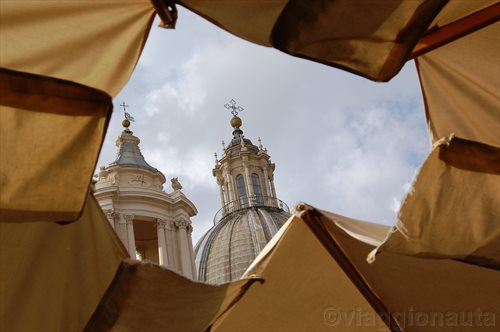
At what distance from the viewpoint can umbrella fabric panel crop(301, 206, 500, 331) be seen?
5121 mm

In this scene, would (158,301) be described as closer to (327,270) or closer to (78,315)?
(78,315)

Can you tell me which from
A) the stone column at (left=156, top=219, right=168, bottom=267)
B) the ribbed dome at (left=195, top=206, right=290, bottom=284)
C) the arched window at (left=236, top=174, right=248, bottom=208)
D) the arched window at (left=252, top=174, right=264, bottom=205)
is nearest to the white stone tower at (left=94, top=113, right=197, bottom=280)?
the stone column at (left=156, top=219, right=168, bottom=267)

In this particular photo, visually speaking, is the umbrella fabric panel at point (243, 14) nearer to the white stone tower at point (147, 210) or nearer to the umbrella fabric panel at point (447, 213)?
the umbrella fabric panel at point (447, 213)

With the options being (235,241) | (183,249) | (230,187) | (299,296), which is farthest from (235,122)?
(299,296)

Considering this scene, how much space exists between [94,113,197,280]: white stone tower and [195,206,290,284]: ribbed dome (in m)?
18.9

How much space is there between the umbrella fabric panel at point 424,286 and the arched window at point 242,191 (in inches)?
1822

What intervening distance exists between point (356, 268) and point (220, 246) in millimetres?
44880

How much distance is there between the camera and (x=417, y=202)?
3.95 metres

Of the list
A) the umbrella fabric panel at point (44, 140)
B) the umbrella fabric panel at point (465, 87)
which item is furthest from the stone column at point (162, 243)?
the umbrella fabric panel at point (44, 140)

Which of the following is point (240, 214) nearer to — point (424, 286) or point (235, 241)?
point (235, 241)

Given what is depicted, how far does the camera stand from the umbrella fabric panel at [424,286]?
5121mm

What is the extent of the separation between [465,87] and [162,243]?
75.3ft

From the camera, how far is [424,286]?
550 centimetres

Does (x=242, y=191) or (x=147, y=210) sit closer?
(x=147, y=210)
